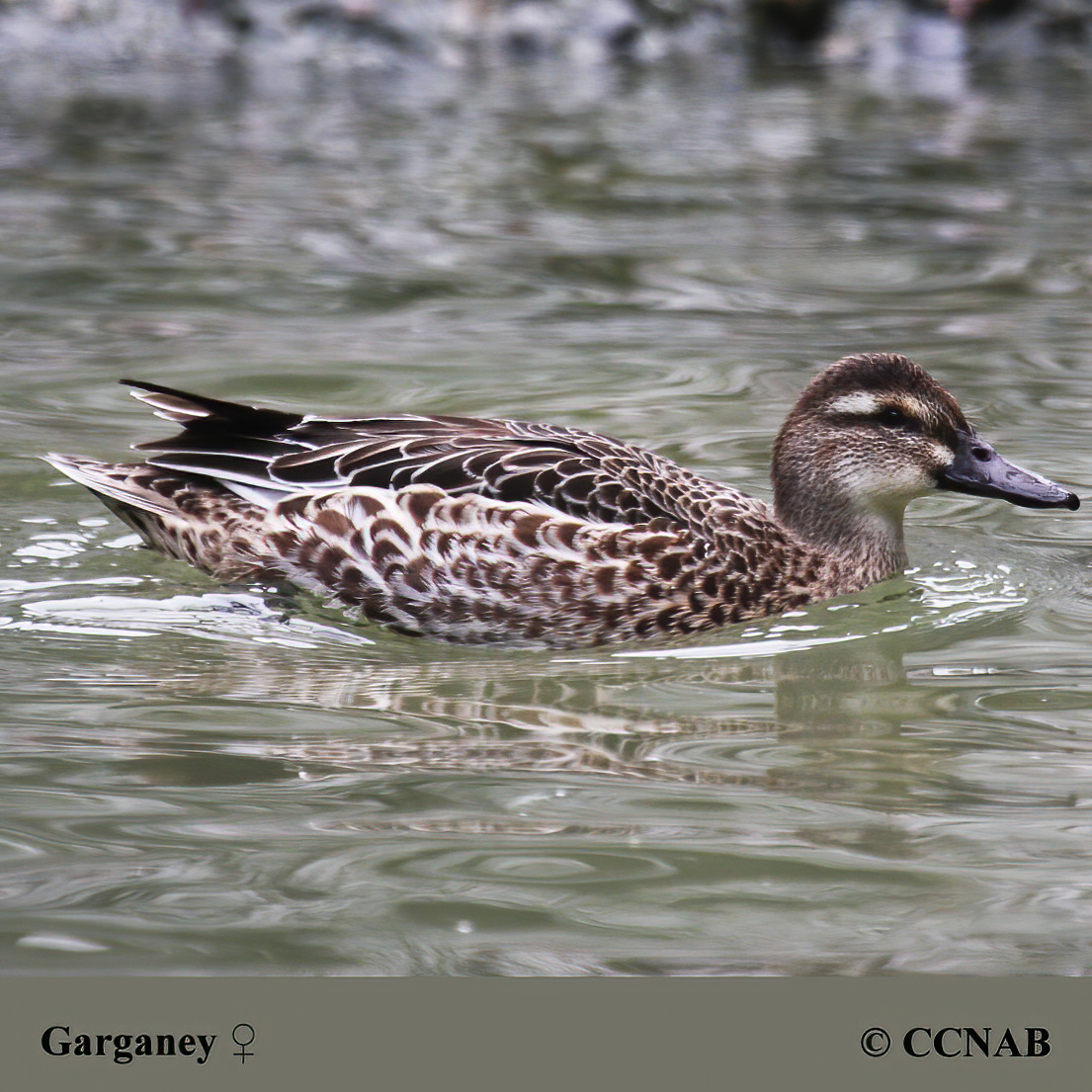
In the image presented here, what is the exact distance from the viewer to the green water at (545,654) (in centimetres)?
423

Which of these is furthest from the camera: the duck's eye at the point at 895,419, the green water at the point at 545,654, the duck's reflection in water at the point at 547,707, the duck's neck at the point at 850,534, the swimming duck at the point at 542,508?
the duck's neck at the point at 850,534

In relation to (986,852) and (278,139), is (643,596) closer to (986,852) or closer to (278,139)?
(986,852)

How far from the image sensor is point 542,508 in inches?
258

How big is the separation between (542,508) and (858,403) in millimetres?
1235

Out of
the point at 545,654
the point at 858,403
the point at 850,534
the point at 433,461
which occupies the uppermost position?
the point at 858,403

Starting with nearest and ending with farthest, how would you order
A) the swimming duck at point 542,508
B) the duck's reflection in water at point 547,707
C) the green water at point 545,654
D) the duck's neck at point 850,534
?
the green water at point 545,654 < the duck's reflection in water at point 547,707 < the swimming duck at point 542,508 < the duck's neck at point 850,534

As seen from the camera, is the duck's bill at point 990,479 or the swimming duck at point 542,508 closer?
the swimming duck at point 542,508

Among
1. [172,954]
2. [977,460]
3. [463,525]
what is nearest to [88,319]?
[463,525]

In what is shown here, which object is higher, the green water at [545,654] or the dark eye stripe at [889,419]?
the dark eye stripe at [889,419]

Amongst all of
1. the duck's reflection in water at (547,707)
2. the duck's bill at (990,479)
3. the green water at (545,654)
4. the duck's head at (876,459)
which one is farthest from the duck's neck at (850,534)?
the duck's reflection in water at (547,707)

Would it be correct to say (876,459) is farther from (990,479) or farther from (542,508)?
(542,508)

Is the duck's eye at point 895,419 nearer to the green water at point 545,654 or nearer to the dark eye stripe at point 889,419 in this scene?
the dark eye stripe at point 889,419

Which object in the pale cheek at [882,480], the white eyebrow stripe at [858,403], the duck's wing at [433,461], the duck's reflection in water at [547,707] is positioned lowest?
the duck's reflection in water at [547,707]

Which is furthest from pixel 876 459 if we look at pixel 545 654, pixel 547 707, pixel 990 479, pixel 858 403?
pixel 547 707
